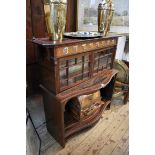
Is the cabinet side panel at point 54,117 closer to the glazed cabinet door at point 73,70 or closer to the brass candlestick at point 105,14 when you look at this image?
the glazed cabinet door at point 73,70

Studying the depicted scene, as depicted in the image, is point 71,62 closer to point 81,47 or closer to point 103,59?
point 81,47

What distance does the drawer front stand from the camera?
1.17 m

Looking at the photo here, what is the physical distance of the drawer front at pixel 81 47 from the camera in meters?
1.17

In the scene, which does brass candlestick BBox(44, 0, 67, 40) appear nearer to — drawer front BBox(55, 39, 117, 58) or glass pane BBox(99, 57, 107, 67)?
drawer front BBox(55, 39, 117, 58)

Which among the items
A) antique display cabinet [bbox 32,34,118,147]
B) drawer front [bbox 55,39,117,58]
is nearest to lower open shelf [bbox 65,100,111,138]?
antique display cabinet [bbox 32,34,118,147]

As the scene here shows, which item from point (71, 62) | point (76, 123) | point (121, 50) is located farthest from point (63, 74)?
point (121, 50)

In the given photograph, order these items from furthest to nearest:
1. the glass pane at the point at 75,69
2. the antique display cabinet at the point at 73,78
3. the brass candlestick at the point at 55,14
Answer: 1. the glass pane at the point at 75,69
2. the antique display cabinet at the point at 73,78
3. the brass candlestick at the point at 55,14

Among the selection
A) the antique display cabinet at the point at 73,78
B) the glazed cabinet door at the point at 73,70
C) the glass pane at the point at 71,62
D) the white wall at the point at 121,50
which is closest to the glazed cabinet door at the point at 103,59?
the antique display cabinet at the point at 73,78
